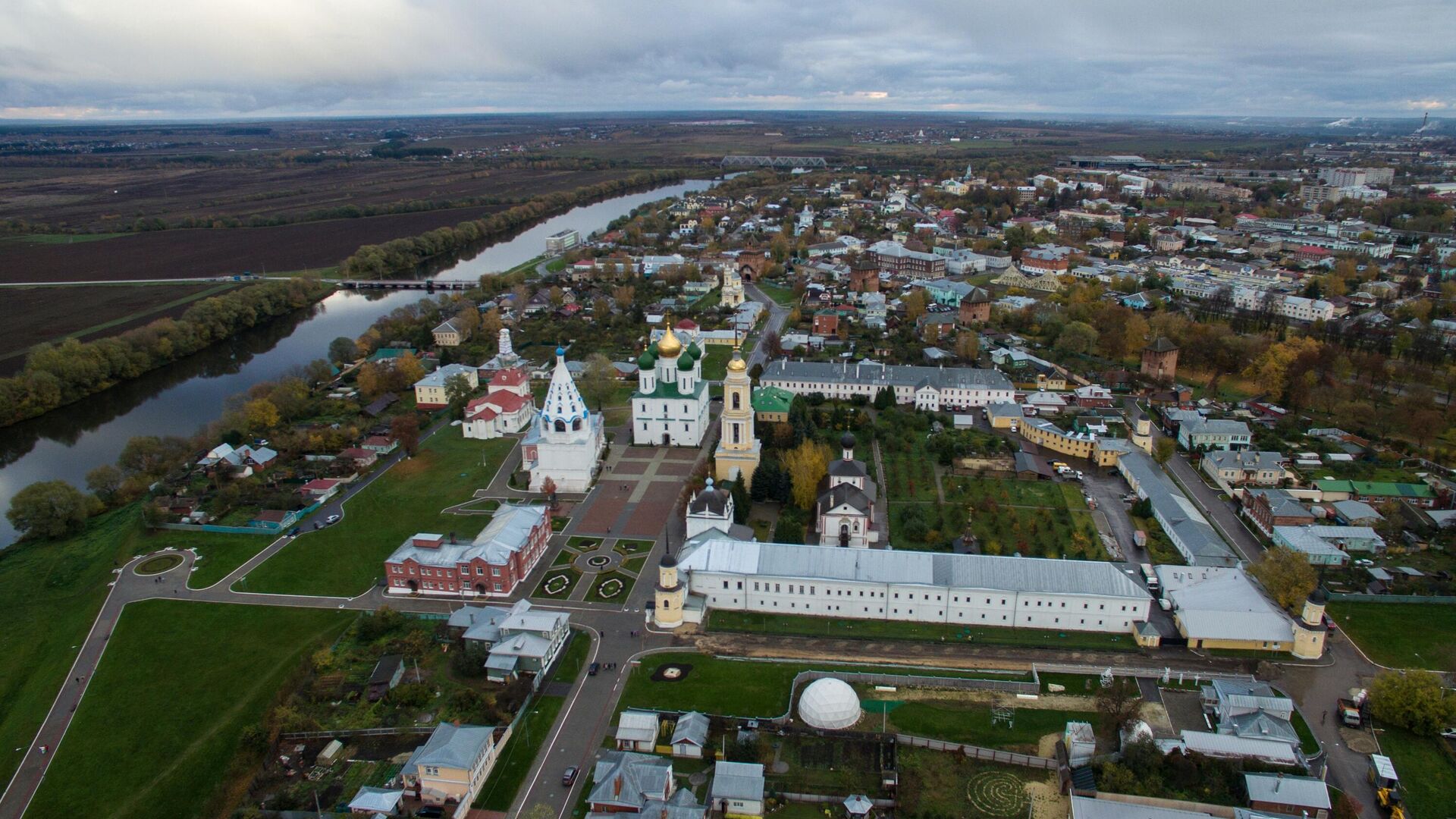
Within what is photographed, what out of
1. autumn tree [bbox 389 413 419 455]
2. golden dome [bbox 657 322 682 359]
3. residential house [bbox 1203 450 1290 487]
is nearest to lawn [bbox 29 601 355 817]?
autumn tree [bbox 389 413 419 455]

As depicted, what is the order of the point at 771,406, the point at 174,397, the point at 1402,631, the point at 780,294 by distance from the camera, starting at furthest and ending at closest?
the point at 780,294, the point at 174,397, the point at 771,406, the point at 1402,631

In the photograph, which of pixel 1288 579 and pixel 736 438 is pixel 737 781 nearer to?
pixel 736 438

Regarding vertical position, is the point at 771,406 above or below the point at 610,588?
above

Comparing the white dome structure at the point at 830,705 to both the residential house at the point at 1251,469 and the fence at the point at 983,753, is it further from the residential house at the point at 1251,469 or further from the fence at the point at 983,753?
the residential house at the point at 1251,469

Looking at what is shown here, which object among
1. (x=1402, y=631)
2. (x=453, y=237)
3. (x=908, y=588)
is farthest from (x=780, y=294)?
(x=1402, y=631)

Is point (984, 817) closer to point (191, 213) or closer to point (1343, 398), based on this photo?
point (1343, 398)

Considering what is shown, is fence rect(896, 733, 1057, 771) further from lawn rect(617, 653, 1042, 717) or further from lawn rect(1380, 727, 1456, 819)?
lawn rect(1380, 727, 1456, 819)
